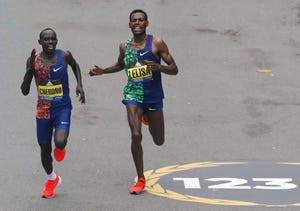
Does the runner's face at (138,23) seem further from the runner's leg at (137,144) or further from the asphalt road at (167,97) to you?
the asphalt road at (167,97)

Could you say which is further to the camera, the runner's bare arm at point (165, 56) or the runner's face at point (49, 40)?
the runner's bare arm at point (165, 56)

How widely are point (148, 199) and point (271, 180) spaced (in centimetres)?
169

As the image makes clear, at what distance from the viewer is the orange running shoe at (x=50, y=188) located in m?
11.0

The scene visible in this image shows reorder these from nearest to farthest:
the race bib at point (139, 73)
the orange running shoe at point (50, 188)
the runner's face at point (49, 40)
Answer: the runner's face at point (49, 40) < the orange running shoe at point (50, 188) < the race bib at point (139, 73)

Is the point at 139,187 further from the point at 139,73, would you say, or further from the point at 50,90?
the point at 50,90

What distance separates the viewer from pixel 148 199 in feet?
35.8

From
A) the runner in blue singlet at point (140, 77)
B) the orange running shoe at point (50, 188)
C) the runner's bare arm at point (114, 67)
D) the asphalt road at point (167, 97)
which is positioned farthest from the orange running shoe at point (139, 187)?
the runner's bare arm at point (114, 67)

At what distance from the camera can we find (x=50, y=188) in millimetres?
11078

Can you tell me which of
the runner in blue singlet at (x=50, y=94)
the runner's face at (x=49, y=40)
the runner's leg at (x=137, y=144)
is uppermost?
the runner's face at (x=49, y=40)

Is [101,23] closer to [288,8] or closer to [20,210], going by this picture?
[288,8]

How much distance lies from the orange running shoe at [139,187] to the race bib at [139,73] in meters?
1.24

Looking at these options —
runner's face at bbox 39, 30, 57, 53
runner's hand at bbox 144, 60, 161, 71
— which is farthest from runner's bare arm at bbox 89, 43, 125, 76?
runner's face at bbox 39, 30, 57, 53

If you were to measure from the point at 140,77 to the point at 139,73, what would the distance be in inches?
2.2

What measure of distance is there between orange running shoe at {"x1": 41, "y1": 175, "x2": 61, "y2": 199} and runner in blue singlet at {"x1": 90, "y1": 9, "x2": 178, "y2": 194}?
915mm
